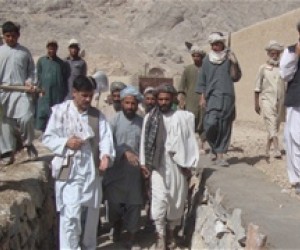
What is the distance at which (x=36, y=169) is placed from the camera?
22.6 ft

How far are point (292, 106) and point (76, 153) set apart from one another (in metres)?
1.89

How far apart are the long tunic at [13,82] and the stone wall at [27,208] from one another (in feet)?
1.09

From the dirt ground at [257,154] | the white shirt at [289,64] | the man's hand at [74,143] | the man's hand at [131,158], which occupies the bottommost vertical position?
the dirt ground at [257,154]

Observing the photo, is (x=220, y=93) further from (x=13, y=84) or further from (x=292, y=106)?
(x=13, y=84)

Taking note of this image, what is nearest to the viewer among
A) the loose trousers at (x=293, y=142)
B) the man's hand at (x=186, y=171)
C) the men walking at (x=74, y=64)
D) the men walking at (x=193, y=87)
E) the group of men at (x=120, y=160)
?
the group of men at (x=120, y=160)

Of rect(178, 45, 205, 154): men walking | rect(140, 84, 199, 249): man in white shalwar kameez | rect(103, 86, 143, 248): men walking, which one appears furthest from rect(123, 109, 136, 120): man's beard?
rect(178, 45, 205, 154): men walking

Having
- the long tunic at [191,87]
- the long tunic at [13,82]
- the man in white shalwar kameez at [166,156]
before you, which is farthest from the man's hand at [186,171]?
the long tunic at [191,87]

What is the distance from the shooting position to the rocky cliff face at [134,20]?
32594 millimetres

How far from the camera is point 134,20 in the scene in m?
36.2

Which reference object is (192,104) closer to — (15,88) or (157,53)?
(15,88)

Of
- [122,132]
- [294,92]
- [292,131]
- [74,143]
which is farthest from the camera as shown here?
[122,132]

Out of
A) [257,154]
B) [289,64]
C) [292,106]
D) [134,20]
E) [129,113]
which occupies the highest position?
[134,20]

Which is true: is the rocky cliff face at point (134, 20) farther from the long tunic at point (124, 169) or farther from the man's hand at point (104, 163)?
the man's hand at point (104, 163)

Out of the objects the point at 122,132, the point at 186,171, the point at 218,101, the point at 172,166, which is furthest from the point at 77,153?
the point at 218,101
